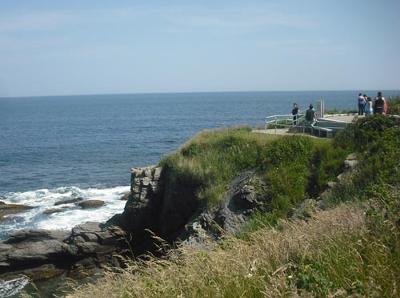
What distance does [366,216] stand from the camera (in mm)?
7211

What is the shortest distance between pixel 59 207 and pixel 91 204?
7.35ft

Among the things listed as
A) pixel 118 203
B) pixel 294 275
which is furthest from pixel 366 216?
pixel 118 203

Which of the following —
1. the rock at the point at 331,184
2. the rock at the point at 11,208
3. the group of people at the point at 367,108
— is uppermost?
the group of people at the point at 367,108

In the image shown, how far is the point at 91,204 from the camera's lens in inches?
1387

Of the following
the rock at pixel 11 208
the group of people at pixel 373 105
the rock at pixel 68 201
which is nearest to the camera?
the group of people at pixel 373 105

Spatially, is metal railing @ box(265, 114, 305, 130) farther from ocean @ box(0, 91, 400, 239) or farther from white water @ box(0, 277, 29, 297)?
white water @ box(0, 277, 29, 297)

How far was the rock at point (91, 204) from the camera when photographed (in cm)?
3503

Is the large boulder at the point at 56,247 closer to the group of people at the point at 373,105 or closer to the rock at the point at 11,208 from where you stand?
the rock at the point at 11,208

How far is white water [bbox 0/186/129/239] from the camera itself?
3103 cm

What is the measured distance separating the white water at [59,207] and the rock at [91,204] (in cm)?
35

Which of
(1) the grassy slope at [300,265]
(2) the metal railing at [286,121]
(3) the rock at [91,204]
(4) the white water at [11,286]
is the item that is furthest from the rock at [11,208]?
(1) the grassy slope at [300,265]

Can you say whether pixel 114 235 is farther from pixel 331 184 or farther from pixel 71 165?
pixel 71 165

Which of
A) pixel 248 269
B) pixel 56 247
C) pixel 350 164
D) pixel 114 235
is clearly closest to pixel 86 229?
pixel 114 235

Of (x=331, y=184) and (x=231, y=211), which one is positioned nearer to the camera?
(x=331, y=184)
